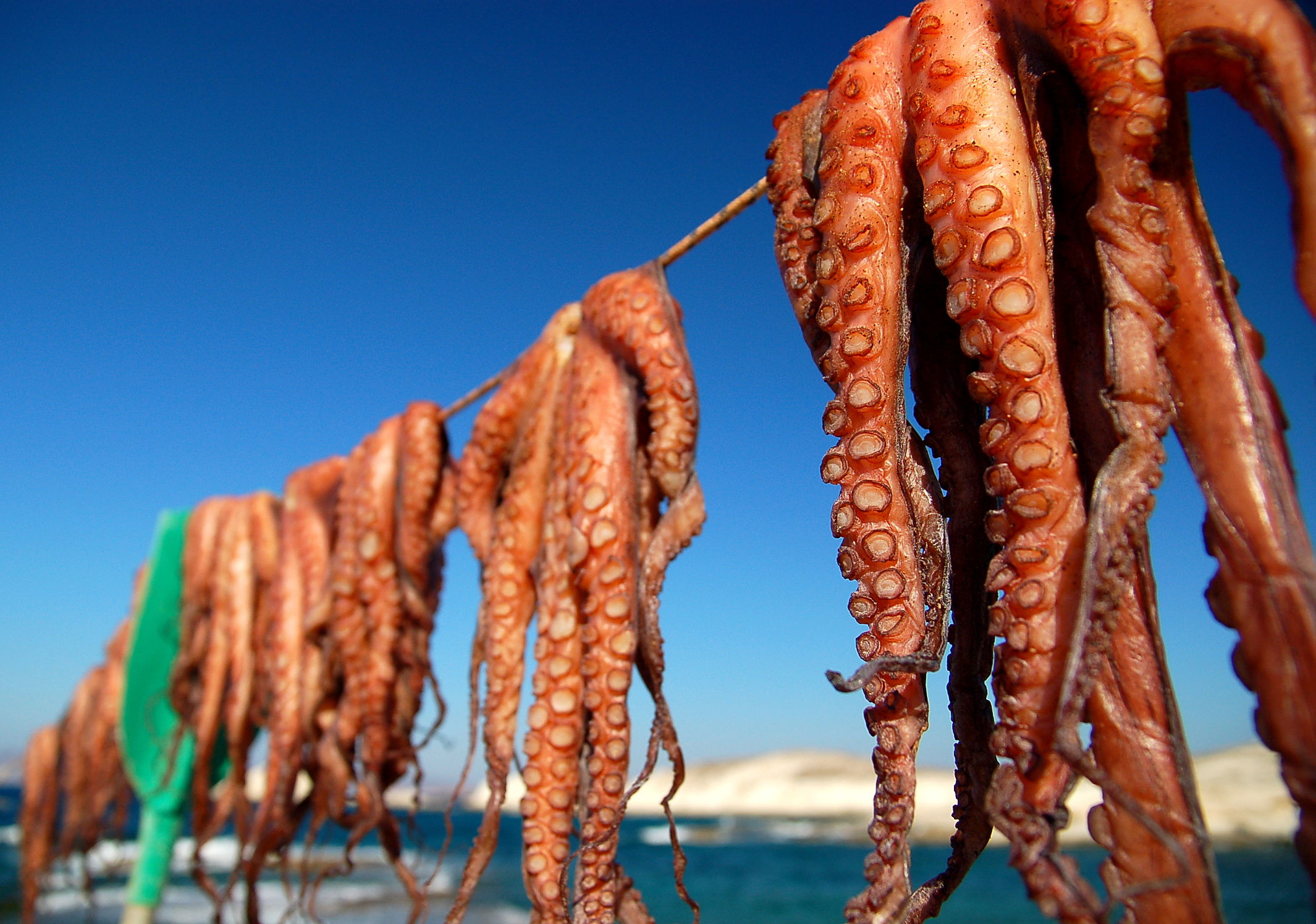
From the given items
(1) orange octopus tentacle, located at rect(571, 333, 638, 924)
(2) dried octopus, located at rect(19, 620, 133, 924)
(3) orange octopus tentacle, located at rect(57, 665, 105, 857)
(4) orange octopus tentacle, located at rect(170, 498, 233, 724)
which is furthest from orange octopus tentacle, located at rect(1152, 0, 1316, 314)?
(3) orange octopus tentacle, located at rect(57, 665, 105, 857)

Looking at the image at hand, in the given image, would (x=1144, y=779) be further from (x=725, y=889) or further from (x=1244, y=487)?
(x=725, y=889)

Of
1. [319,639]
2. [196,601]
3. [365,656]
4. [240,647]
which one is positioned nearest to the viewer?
[365,656]

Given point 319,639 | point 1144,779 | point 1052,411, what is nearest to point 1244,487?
point 1052,411

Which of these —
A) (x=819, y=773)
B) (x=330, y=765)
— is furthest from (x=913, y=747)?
(x=819, y=773)

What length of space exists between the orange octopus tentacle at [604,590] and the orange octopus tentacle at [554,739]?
0.09 feet

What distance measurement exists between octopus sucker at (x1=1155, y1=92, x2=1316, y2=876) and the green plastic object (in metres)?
4.54

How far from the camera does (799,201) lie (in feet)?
4.80

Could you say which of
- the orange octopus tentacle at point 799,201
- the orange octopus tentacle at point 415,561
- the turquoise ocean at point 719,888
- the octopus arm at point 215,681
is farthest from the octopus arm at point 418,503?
the orange octopus tentacle at point 799,201

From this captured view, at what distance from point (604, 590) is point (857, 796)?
140ft

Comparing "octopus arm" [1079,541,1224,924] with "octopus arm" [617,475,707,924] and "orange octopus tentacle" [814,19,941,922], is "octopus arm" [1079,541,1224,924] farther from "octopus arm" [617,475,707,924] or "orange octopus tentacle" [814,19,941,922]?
"octopus arm" [617,475,707,924]

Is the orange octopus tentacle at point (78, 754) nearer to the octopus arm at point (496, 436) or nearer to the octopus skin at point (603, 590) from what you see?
the octopus arm at point (496, 436)

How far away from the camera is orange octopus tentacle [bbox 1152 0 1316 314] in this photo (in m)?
0.88

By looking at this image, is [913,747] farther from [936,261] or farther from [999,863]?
[999,863]

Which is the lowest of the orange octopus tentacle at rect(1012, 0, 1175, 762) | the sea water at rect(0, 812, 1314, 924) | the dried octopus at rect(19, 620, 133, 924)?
the sea water at rect(0, 812, 1314, 924)
